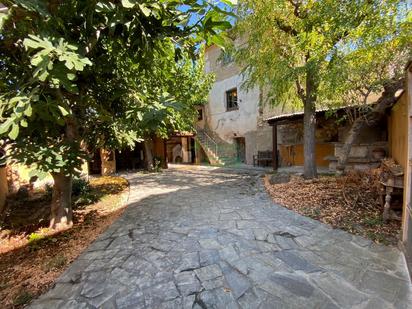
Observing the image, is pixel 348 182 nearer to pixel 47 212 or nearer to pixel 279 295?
pixel 279 295

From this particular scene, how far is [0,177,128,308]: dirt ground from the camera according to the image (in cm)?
289

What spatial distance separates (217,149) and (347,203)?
1155cm

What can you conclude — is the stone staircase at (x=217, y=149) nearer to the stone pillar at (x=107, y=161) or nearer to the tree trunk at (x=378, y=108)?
the stone pillar at (x=107, y=161)

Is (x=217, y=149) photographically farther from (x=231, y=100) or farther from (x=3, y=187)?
(x=3, y=187)

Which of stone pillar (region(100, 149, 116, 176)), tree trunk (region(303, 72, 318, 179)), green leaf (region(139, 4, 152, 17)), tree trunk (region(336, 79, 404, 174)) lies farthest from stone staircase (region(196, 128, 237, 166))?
green leaf (region(139, 4, 152, 17))

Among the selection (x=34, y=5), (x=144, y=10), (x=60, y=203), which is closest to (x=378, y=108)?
(x=144, y=10)

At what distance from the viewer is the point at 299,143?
11.8 meters

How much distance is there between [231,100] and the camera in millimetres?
16062

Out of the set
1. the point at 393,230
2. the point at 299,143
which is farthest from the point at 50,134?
the point at 299,143

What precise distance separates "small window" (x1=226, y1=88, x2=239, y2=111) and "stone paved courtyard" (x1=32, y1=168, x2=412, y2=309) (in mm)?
11869

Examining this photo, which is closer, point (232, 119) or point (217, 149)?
point (232, 119)

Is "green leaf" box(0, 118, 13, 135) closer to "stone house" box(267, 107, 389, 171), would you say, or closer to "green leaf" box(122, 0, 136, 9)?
"green leaf" box(122, 0, 136, 9)

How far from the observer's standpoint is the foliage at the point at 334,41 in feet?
16.1

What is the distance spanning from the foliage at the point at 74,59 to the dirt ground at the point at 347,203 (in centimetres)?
345
